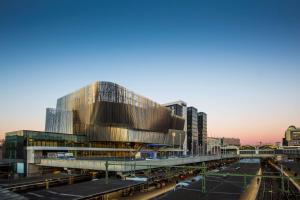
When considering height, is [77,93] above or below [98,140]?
above

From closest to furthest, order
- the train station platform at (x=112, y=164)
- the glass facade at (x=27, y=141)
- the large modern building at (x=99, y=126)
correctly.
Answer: the train station platform at (x=112, y=164) → the glass facade at (x=27, y=141) → the large modern building at (x=99, y=126)

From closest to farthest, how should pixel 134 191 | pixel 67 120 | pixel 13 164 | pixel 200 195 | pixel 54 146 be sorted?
pixel 200 195
pixel 134 191
pixel 13 164
pixel 54 146
pixel 67 120

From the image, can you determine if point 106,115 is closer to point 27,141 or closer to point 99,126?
point 99,126

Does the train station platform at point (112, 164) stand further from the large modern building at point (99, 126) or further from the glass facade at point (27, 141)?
the large modern building at point (99, 126)

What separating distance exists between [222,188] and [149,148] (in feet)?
314

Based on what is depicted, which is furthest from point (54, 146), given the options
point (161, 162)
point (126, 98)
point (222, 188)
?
point (222, 188)

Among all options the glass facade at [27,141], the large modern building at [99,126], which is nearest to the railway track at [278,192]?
the large modern building at [99,126]

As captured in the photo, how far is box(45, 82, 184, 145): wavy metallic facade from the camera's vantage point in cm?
10600

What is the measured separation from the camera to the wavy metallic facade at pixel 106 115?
106000mm

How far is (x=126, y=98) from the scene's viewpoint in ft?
366

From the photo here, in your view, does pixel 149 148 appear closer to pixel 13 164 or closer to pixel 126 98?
pixel 126 98

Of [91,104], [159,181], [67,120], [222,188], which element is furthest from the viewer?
[67,120]


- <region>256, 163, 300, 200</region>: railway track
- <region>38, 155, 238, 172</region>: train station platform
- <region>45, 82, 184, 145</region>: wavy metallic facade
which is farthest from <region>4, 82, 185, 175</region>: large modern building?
<region>256, 163, 300, 200</region>: railway track

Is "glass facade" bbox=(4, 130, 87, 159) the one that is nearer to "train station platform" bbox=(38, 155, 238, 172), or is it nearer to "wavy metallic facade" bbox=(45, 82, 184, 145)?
"train station platform" bbox=(38, 155, 238, 172)
